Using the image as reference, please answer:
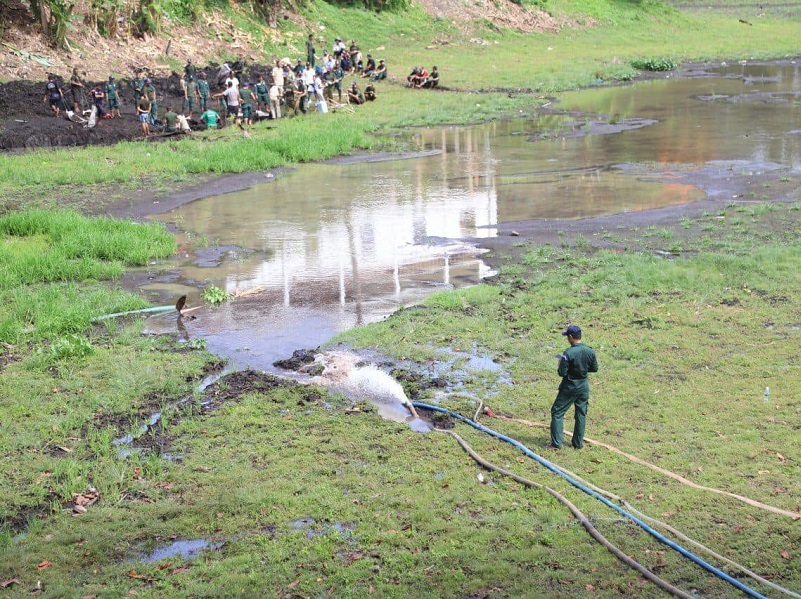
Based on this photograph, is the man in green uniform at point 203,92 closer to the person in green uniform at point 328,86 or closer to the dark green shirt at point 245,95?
the dark green shirt at point 245,95

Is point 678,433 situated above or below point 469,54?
below

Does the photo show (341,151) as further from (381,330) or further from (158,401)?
(158,401)

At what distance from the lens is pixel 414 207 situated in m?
21.0

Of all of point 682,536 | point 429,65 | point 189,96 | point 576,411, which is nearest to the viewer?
point 682,536

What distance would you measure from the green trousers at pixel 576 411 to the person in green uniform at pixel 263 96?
2583 cm

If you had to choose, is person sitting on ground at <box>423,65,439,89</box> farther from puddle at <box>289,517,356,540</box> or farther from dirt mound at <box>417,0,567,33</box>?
puddle at <box>289,517,356,540</box>

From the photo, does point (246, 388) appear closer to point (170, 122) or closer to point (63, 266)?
point (63, 266)

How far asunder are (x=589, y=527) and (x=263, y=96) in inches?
1095

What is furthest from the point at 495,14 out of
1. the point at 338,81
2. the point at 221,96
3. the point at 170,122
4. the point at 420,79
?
the point at 170,122

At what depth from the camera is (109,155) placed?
1030 inches

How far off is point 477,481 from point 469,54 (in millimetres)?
→ 45974

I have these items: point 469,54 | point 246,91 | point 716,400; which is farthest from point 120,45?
point 716,400

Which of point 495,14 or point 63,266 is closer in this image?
point 63,266

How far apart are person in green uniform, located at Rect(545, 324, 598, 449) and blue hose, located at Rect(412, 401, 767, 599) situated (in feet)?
1.36
